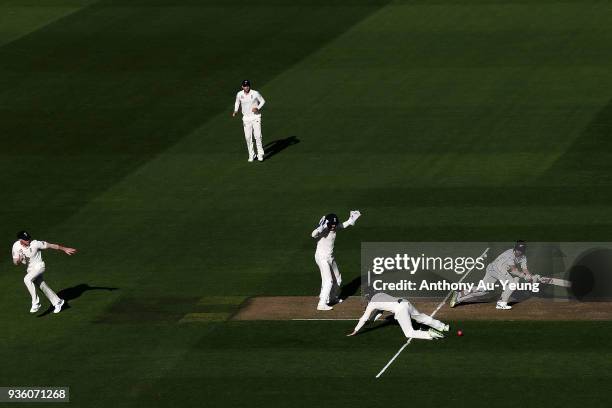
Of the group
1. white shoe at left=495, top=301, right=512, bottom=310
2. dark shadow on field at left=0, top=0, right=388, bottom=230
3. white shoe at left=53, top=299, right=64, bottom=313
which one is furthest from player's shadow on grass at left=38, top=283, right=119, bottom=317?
white shoe at left=495, top=301, right=512, bottom=310

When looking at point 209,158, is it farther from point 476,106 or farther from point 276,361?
point 276,361

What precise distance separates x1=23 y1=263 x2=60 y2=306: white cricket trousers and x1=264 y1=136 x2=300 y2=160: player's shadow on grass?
13825mm

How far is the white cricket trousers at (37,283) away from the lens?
3462 cm

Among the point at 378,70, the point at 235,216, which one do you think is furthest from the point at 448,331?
the point at 378,70

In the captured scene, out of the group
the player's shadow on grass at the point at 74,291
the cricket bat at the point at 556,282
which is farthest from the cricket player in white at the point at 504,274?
the player's shadow on grass at the point at 74,291

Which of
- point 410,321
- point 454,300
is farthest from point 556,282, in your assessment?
point 410,321

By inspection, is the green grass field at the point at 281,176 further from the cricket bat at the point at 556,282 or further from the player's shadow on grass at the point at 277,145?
the cricket bat at the point at 556,282

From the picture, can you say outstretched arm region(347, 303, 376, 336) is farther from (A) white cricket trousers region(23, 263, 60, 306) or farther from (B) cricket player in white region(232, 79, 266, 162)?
(B) cricket player in white region(232, 79, 266, 162)

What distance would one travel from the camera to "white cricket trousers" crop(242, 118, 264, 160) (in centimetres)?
4588

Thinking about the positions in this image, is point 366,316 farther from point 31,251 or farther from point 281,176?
point 281,176

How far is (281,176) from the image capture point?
4553 cm

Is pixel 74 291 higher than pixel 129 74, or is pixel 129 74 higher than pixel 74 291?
pixel 129 74

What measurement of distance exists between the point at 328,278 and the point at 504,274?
419 cm

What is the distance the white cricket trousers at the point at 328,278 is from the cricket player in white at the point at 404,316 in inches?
75.5
